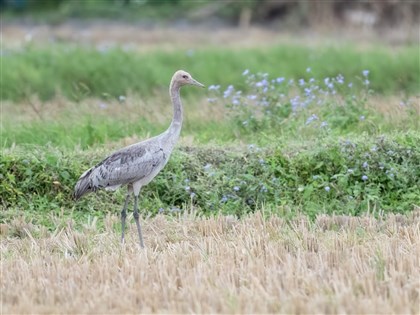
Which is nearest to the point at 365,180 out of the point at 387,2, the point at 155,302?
the point at 155,302

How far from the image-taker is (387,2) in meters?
26.2

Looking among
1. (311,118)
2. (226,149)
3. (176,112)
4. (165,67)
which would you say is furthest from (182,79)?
(165,67)

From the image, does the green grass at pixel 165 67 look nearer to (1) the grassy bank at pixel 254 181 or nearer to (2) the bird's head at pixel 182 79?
(1) the grassy bank at pixel 254 181

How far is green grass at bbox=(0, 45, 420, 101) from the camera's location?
49.1 feet

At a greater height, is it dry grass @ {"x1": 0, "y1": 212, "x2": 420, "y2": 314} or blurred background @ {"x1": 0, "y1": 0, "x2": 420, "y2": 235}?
dry grass @ {"x1": 0, "y1": 212, "x2": 420, "y2": 314}

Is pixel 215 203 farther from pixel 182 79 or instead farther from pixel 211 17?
pixel 211 17

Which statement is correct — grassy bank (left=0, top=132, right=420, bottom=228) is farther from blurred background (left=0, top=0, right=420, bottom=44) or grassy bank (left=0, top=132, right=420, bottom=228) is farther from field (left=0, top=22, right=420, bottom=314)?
blurred background (left=0, top=0, right=420, bottom=44)

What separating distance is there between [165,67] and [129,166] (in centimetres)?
872

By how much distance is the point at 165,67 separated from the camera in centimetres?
1662

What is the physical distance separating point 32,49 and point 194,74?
2.73m

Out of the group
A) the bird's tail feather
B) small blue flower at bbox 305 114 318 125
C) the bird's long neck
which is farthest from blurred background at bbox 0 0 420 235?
the bird's long neck

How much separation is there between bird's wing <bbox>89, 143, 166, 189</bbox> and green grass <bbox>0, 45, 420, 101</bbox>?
5.70 meters

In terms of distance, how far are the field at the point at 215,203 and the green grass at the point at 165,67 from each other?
0.06 metres

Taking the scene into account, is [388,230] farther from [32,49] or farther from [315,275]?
[32,49]
